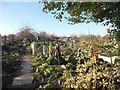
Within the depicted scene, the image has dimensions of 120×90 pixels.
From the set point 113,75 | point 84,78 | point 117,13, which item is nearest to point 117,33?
point 117,13

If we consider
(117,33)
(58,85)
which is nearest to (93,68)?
(58,85)

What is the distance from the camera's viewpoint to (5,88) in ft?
31.7

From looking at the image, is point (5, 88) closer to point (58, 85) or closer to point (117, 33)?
point (58, 85)

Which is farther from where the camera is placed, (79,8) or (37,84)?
(37,84)

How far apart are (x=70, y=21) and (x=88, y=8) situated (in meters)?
1.30

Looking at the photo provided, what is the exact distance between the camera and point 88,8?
7023mm

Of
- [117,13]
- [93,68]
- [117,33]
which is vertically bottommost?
[93,68]

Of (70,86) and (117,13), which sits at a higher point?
(117,13)

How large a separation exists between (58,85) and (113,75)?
1.98m

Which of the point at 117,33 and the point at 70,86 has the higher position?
the point at 117,33

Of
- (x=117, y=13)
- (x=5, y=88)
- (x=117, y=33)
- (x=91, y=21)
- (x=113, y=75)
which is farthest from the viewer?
(x=5, y=88)

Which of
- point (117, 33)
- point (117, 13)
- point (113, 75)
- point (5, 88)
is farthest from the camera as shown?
point (5, 88)

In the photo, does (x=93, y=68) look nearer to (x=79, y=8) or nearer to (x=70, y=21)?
(x=70, y=21)

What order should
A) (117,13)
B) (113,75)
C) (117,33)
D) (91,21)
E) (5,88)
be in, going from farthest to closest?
(5,88) < (113,75) < (91,21) < (117,33) < (117,13)
